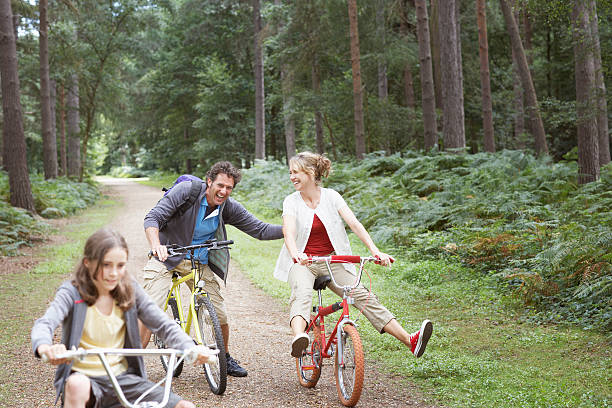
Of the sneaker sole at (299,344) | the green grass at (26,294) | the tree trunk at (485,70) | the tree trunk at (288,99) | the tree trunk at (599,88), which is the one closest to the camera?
the sneaker sole at (299,344)

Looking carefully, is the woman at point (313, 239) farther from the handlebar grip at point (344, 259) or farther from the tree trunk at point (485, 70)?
the tree trunk at point (485, 70)

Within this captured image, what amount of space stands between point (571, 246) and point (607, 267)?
0.60m

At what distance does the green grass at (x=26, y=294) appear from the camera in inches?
241

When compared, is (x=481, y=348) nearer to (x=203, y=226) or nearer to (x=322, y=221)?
(x=322, y=221)

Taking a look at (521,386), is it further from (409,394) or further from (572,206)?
(572,206)

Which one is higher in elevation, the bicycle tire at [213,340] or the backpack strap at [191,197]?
the backpack strap at [191,197]

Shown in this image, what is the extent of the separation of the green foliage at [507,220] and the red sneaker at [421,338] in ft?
8.71

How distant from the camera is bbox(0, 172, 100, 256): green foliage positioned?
13.9 m

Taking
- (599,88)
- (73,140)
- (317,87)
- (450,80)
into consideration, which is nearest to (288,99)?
(317,87)

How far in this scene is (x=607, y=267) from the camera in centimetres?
688

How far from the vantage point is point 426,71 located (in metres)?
18.5

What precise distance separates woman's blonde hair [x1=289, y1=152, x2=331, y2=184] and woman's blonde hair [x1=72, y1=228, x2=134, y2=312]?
2.30 m

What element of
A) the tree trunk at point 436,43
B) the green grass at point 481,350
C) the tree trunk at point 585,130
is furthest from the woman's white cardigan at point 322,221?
the tree trunk at point 436,43

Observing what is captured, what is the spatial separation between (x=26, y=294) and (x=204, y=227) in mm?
5507
